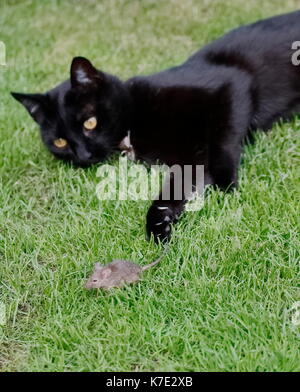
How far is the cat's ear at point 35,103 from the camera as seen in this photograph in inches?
85.9

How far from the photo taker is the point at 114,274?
5.41 ft

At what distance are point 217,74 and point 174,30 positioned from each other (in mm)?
1230

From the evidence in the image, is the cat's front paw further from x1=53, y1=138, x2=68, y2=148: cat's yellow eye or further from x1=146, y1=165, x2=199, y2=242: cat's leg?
x1=53, y1=138, x2=68, y2=148: cat's yellow eye

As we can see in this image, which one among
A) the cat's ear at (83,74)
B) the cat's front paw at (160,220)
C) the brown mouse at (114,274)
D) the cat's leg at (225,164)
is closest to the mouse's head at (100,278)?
the brown mouse at (114,274)

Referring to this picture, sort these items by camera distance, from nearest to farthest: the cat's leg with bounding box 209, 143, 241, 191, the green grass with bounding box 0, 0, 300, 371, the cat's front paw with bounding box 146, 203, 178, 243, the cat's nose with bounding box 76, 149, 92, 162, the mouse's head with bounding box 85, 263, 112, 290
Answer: the green grass with bounding box 0, 0, 300, 371
the mouse's head with bounding box 85, 263, 112, 290
the cat's front paw with bounding box 146, 203, 178, 243
the cat's leg with bounding box 209, 143, 241, 191
the cat's nose with bounding box 76, 149, 92, 162

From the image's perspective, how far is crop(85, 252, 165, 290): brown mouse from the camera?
1.63 m

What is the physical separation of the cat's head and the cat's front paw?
0.38 metres

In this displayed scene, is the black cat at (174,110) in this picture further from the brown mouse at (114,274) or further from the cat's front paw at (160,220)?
the brown mouse at (114,274)

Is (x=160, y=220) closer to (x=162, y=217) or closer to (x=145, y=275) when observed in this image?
(x=162, y=217)

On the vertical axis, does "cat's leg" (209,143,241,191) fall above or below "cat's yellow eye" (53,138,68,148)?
below

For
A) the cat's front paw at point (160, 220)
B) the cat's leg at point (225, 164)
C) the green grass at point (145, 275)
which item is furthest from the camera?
the cat's leg at point (225, 164)

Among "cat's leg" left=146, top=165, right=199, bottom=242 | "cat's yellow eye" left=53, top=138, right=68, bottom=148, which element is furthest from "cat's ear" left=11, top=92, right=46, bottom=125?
"cat's leg" left=146, top=165, right=199, bottom=242
